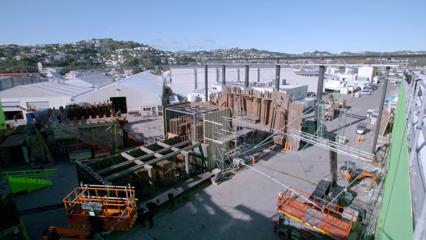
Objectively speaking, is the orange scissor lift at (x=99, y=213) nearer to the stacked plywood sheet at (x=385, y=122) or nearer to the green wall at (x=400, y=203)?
the green wall at (x=400, y=203)

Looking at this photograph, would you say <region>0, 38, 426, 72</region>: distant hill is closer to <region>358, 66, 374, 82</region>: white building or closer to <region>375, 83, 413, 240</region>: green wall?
<region>358, 66, 374, 82</region>: white building

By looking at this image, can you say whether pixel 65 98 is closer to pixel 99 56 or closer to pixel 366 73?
pixel 366 73

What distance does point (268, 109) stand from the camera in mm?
21953

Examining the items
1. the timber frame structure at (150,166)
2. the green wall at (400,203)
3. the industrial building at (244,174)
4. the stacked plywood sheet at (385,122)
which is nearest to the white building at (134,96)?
the industrial building at (244,174)

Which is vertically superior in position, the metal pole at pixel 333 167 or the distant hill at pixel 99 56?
the distant hill at pixel 99 56

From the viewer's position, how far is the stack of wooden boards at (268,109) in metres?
20.5

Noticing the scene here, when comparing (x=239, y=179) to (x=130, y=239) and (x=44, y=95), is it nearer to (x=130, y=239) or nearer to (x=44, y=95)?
(x=130, y=239)

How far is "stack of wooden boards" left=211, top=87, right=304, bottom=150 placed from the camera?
20.5 meters

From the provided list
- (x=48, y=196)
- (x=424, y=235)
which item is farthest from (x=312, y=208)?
(x=48, y=196)

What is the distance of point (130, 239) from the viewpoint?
10555 millimetres

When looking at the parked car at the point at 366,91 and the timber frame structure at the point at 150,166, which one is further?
the parked car at the point at 366,91

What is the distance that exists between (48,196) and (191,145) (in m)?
8.82

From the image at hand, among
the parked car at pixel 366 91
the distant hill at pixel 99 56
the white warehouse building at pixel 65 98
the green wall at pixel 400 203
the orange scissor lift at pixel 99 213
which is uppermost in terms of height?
the distant hill at pixel 99 56

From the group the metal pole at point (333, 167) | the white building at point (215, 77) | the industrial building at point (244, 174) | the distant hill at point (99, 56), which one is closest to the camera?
the industrial building at point (244, 174)
